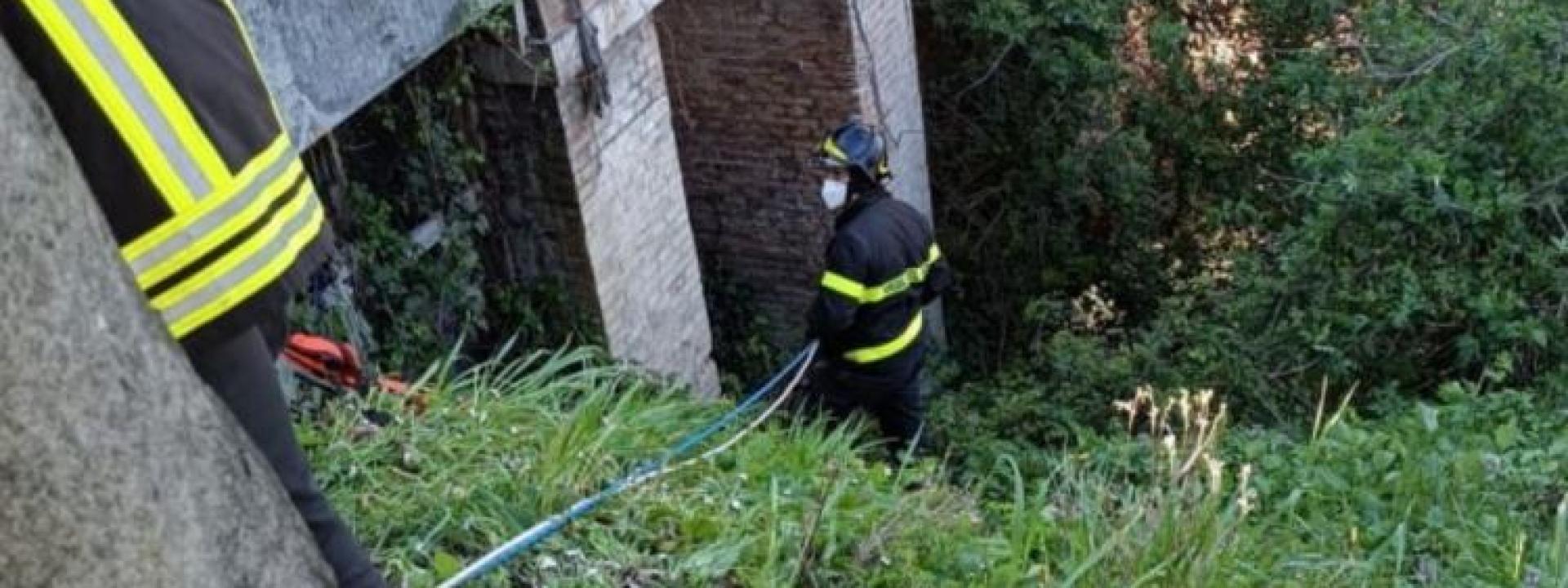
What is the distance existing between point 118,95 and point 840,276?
4.59 m

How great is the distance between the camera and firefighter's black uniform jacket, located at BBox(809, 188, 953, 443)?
6723 millimetres

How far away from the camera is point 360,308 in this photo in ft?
20.3

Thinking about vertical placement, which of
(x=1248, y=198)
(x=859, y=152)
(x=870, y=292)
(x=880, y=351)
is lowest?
(x=1248, y=198)

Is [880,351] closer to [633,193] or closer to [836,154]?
[836,154]

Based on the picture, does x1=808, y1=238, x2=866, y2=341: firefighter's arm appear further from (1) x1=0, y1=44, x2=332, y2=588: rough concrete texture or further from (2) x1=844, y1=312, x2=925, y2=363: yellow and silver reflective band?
(1) x1=0, y1=44, x2=332, y2=588: rough concrete texture

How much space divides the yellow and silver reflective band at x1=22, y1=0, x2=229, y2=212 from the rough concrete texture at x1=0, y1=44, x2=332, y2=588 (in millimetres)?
193

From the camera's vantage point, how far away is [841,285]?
6695mm

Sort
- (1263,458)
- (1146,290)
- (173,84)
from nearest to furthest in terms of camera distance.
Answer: (173,84) → (1263,458) → (1146,290)

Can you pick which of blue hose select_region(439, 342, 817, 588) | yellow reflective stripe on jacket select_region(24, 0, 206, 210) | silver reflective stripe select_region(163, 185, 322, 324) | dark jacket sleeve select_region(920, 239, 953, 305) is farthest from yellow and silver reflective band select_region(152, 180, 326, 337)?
dark jacket sleeve select_region(920, 239, 953, 305)

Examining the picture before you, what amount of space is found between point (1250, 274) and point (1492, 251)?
1401 millimetres

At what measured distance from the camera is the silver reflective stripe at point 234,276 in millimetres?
2336

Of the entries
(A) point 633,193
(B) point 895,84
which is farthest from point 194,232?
(B) point 895,84

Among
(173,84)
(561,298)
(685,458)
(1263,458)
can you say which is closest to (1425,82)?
(1263,458)

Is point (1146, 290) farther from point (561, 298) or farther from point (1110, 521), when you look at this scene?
point (1110, 521)
